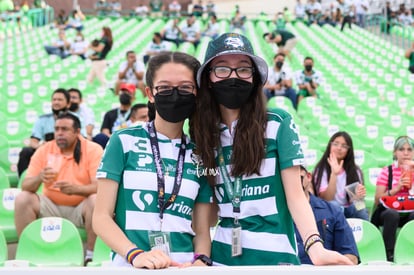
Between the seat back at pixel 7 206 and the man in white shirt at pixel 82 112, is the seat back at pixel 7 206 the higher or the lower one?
the lower one

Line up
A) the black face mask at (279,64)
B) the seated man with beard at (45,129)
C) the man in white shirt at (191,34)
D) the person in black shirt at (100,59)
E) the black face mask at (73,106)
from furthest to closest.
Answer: the man in white shirt at (191,34), the person in black shirt at (100,59), the black face mask at (279,64), the black face mask at (73,106), the seated man with beard at (45,129)

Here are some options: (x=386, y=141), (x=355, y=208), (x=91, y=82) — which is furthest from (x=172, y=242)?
(x=91, y=82)

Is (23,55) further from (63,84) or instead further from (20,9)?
(20,9)

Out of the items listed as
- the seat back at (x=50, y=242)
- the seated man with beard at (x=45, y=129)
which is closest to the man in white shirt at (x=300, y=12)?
the seated man with beard at (x=45, y=129)

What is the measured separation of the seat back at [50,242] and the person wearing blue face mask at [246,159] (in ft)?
7.95

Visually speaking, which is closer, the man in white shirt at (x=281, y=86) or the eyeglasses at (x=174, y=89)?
the eyeglasses at (x=174, y=89)

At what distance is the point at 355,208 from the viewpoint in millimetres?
5191

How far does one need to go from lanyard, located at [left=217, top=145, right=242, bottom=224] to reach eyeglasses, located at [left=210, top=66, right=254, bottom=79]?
0.87 ft

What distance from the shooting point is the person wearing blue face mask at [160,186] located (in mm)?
2104

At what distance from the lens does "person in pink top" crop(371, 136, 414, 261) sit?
525 centimetres

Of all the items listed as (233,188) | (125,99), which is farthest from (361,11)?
(233,188)

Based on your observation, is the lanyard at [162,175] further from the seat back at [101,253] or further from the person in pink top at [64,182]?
the person in pink top at [64,182]

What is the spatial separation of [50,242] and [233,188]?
8.67 ft

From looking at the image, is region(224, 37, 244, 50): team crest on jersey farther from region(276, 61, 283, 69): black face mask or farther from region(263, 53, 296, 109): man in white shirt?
region(276, 61, 283, 69): black face mask
